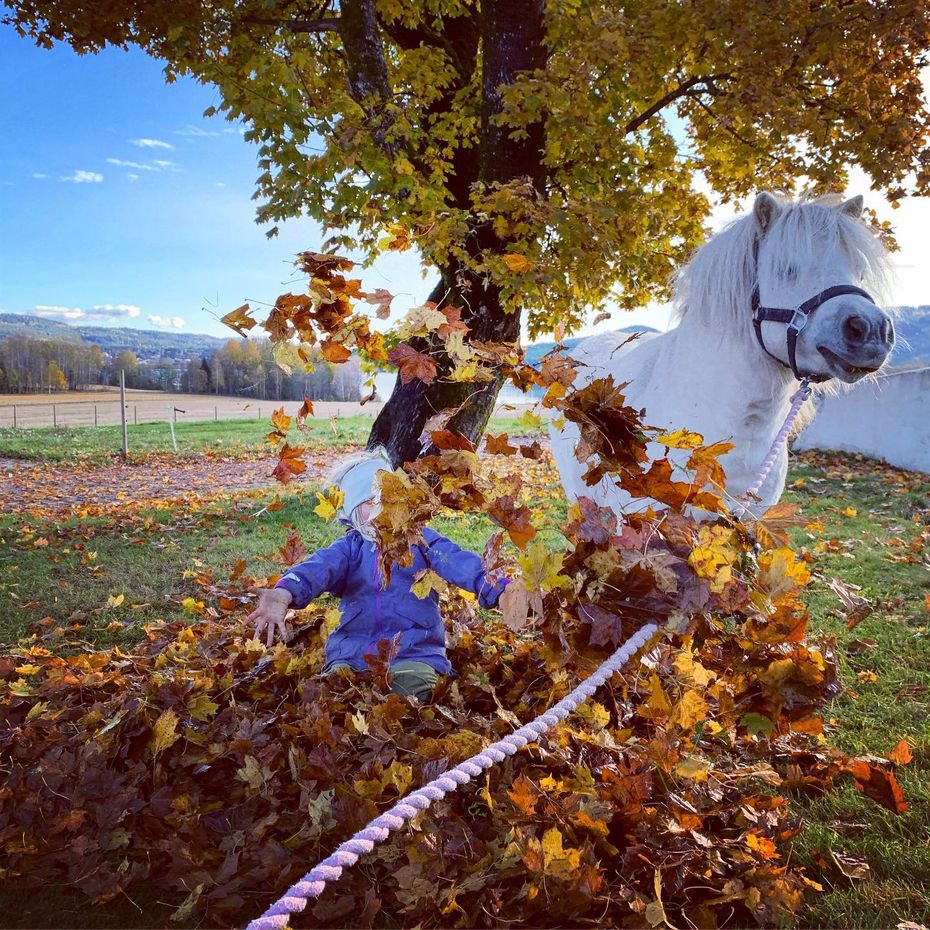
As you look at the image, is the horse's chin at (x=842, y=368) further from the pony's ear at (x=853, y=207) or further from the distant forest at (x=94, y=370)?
the distant forest at (x=94, y=370)

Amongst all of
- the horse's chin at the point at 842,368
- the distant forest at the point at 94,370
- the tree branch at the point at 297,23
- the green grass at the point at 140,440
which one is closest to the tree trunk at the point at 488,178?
the tree branch at the point at 297,23

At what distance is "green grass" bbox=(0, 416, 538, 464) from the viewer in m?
15.5

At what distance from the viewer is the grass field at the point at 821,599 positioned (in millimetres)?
1912

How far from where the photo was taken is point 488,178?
5672 millimetres

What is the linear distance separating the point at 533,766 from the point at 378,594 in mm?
1100

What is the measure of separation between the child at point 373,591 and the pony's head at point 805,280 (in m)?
1.83

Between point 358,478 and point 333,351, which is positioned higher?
point 333,351

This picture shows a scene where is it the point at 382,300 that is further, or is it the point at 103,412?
the point at 103,412

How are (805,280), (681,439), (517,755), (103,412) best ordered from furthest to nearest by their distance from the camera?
(103,412) → (805,280) → (517,755) → (681,439)

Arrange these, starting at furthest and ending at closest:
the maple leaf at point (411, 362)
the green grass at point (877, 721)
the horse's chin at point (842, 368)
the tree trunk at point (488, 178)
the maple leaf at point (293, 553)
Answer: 1. the tree trunk at point (488, 178)
2. the maple leaf at point (293, 553)
3. the horse's chin at point (842, 368)
4. the maple leaf at point (411, 362)
5. the green grass at point (877, 721)

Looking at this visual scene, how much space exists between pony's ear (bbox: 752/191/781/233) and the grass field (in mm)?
1770

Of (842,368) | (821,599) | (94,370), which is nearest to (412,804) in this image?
(842,368)

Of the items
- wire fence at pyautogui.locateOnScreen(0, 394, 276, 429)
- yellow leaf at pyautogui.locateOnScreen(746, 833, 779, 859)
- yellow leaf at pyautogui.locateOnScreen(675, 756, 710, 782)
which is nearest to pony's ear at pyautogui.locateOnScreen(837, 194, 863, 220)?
yellow leaf at pyautogui.locateOnScreen(675, 756, 710, 782)

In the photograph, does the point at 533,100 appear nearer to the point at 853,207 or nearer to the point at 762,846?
the point at 853,207
